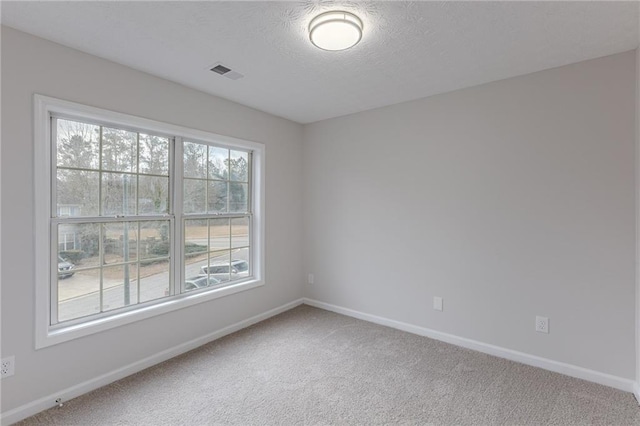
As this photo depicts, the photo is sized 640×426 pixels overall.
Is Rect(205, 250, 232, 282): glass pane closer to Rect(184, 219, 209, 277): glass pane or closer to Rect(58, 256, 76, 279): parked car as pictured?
Rect(184, 219, 209, 277): glass pane

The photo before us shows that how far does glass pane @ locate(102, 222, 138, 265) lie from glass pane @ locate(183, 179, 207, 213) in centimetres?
51

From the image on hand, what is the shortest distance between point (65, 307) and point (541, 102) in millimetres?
4087

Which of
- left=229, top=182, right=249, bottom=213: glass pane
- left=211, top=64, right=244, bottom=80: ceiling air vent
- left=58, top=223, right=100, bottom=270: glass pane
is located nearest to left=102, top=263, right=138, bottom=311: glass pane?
left=58, top=223, right=100, bottom=270: glass pane

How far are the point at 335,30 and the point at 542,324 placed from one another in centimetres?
280

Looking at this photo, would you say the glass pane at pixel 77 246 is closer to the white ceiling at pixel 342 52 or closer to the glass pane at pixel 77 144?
the glass pane at pixel 77 144

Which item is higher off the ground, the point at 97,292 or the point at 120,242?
the point at 120,242

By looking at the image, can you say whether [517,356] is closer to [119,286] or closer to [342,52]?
[342,52]

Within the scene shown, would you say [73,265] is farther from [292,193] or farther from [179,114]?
[292,193]

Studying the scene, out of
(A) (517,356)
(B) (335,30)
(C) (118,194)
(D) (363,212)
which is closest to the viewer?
(B) (335,30)

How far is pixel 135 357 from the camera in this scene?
2.47m

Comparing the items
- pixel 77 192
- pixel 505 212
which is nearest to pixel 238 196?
pixel 77 192

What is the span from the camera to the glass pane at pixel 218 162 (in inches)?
126

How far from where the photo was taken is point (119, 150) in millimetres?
2496

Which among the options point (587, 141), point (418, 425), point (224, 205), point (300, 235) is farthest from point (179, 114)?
point (587, 141)
